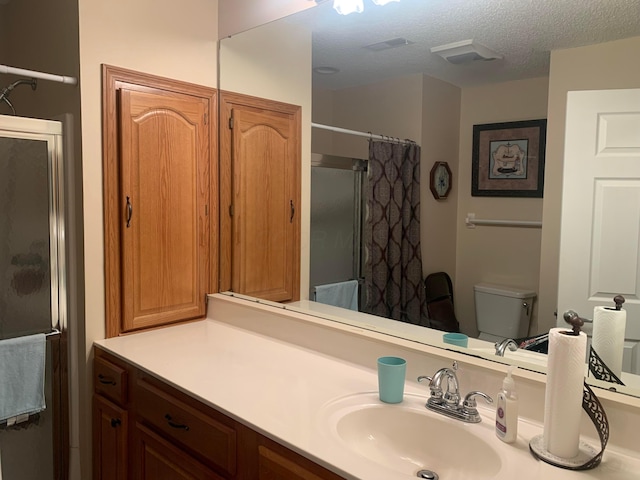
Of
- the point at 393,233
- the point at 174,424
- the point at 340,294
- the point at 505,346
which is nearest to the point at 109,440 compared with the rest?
the point at 174,424

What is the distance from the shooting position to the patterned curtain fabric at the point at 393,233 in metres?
1.93

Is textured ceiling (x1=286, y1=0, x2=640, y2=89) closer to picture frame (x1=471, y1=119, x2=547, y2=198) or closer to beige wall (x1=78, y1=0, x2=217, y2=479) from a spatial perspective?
picture frame (x1=471, y1=119, x2=547, y2=198)

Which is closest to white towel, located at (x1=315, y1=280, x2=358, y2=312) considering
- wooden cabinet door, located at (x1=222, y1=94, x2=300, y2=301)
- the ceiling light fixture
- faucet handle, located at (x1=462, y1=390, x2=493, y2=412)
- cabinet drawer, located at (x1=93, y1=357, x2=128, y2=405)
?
wooden cabinet door, located at (x1=222, y1=94, x2=300, y2=301)

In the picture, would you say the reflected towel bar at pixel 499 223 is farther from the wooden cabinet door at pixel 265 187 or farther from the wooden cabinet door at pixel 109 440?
the wooden cabinet door at pixel 109 440

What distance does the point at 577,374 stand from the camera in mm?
1093

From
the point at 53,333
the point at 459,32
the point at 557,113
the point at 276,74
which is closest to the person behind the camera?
the point at 557,113

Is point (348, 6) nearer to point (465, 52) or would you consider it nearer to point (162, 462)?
point (465, 52)

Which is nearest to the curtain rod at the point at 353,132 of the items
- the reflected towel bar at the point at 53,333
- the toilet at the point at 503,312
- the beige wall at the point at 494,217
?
the beige wall at the point at 494,217

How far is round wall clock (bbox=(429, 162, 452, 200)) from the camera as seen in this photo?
5.92 feet

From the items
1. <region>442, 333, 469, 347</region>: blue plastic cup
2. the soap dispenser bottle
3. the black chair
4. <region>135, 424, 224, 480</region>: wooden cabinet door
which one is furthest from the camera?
the black chair

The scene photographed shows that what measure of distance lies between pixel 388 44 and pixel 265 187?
2.73 feet

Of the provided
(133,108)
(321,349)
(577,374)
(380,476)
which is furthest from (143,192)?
(577,374)

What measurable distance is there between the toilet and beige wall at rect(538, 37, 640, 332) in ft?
0.16

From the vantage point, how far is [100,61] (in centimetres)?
189
